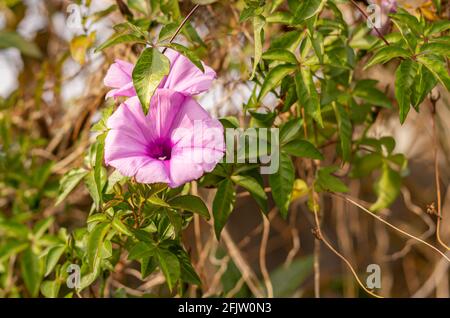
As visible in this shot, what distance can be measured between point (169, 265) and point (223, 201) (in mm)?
137

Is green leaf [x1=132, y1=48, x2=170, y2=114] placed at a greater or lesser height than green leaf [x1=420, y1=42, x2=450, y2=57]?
lesser

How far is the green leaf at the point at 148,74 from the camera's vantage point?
2.62 feet

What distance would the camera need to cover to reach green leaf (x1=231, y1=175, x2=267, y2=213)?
0.97 m

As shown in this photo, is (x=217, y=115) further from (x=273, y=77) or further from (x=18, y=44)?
(x=18, y=44)

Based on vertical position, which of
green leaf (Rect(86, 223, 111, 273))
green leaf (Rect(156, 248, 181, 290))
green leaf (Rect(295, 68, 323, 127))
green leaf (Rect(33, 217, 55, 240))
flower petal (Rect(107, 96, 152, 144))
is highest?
green leaf (Rect(295, 68, 323, 127))

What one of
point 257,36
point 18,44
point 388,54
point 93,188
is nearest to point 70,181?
point 93,188

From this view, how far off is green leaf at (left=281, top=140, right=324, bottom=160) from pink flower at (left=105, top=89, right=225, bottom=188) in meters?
0.20

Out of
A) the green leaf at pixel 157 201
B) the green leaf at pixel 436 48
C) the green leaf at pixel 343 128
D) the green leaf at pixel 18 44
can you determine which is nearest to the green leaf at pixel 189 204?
the green leaf at pixel 157 201

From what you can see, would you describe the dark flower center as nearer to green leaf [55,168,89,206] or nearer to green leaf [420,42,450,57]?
green leaf [55,168,89,206]

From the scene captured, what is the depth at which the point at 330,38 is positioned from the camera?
112cm

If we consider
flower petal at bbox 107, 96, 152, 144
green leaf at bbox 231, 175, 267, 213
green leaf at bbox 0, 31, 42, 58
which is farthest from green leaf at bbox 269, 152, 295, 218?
green leaf at bbox 0, 31, 42, 58

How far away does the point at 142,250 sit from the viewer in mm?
900

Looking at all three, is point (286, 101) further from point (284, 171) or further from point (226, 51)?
point (226, 51)
